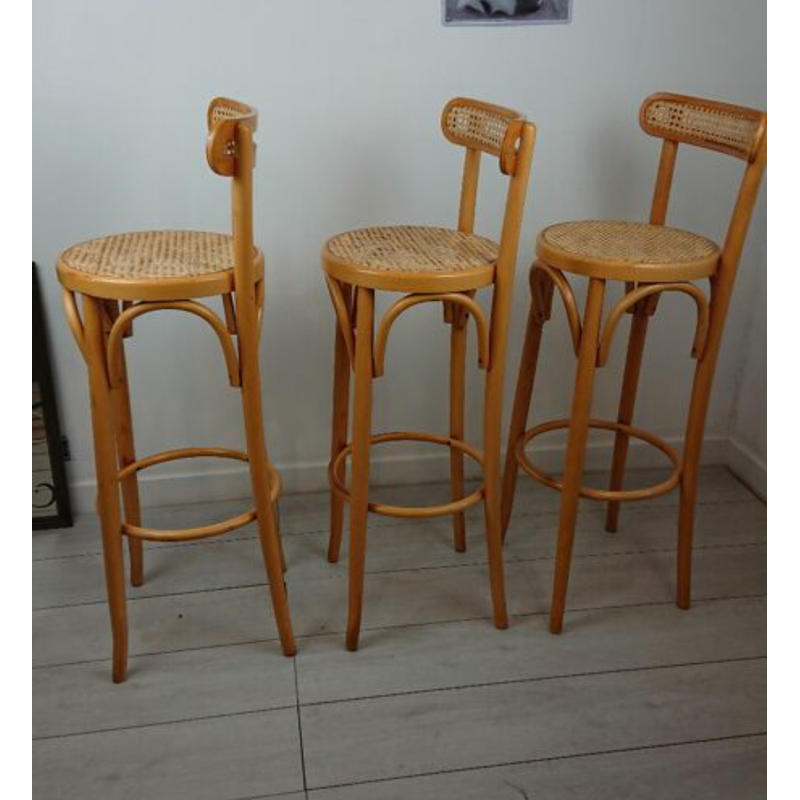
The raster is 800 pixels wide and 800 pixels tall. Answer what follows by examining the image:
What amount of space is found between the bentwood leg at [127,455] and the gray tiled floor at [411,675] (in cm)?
7

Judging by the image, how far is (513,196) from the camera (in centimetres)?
156

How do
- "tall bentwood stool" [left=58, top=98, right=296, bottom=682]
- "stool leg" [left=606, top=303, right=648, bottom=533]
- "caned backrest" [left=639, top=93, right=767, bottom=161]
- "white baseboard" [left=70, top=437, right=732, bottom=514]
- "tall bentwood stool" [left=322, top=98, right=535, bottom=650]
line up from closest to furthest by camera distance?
"tall bentwood stool" [left=58, top=98, right=296, bottom=682] → "tall bentwood stool" [left=322, top=98, right=535, bottom=650] → "caned backrest" [left=639, top=93, right=767, bottom=161] → "stool leg" [left=606, top=303, right=648, bottom=533] → "white baseboard" [left=70, top=437, right=732, bottom=514]

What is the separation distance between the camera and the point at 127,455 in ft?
6.34

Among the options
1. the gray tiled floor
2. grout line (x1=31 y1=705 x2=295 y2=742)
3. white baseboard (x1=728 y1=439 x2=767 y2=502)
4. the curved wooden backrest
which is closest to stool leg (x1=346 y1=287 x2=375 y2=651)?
the gray tiled floor

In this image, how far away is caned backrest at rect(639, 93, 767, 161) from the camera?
168 cm

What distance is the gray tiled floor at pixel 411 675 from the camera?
1.54m

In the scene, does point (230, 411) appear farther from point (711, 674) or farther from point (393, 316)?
point (711, 674)

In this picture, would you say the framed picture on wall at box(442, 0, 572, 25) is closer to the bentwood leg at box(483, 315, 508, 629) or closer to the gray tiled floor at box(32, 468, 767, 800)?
the bentwood leg at box(483, 315, 508, 629)

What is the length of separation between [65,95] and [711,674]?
6.13ft

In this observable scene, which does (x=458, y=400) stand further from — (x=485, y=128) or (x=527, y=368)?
(x=485, y=128)

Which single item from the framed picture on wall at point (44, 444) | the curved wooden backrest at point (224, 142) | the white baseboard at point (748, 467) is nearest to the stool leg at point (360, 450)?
the curved wooden backrest at point (224, 142)

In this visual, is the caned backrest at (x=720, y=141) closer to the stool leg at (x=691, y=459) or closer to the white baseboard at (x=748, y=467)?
the stool leg at (x=691, y=459)

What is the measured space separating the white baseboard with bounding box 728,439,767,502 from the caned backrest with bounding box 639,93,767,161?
99cm
